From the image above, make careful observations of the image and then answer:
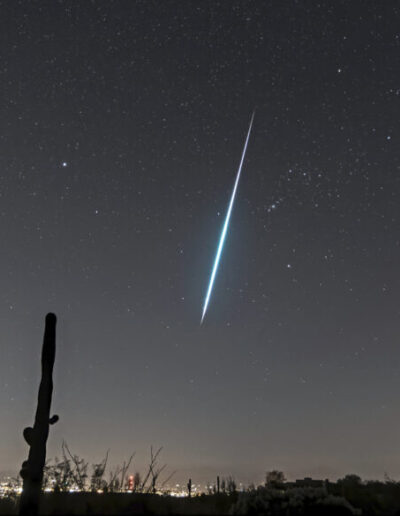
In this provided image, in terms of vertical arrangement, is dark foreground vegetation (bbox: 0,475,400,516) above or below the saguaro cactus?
below

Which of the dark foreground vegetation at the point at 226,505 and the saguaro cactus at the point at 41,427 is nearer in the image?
the dark foreground vegetation at the point at 226,505

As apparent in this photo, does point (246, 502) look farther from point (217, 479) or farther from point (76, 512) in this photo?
point (217, 479)

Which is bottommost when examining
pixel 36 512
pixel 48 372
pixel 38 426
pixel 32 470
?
pixel 36 512

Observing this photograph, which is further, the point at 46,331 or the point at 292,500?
the point at 46,331

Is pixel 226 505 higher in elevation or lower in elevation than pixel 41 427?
lower

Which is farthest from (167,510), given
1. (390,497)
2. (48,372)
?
(390,497)

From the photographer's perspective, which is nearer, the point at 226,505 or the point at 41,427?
the point at 41,427

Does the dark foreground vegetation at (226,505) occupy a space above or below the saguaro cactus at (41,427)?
below

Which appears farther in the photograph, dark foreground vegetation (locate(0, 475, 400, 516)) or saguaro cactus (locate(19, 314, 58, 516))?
saguaro cactus (locate(19, 314, 58, 516))
